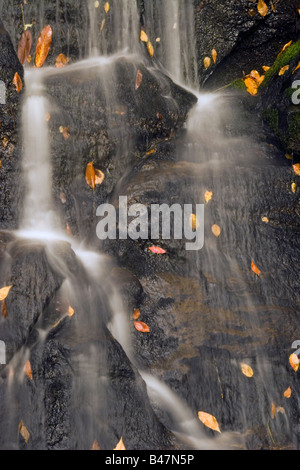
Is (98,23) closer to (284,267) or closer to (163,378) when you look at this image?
(284,267)

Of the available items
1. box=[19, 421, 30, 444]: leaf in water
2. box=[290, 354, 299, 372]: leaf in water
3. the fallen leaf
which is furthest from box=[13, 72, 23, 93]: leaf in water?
box=[290, 354, 299, 372]: leaf in water

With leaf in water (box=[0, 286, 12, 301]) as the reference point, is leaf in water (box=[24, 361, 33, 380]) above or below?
below

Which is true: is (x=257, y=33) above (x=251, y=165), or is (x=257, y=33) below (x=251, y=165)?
above

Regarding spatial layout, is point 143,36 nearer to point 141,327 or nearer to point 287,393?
point 141,327

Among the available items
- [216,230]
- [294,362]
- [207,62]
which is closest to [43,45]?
[207,62]

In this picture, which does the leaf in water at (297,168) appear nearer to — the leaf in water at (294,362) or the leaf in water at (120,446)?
the leaf in water at (294,362)

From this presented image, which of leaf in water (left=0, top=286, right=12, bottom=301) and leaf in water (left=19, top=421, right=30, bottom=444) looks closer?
leaf in water (left=19, top=421, right=30, bottom=444)

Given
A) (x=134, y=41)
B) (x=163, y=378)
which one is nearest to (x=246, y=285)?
(x=163, y=378)

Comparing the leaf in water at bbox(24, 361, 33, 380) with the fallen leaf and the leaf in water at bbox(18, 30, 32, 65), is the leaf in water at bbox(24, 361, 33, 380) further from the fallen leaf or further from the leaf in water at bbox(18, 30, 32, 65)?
the fallen leaf
